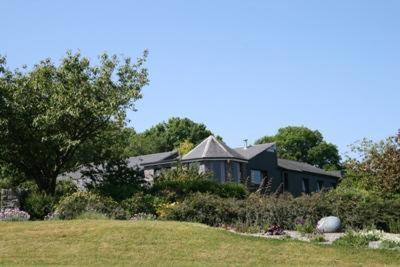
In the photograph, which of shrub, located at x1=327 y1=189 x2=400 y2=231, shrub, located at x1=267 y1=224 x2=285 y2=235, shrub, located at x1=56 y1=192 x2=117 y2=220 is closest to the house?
shrub, located at x1=56 y1=192 x2=117 y2=220

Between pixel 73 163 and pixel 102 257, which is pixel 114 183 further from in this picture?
pixel 102 257

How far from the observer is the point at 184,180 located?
2694cm

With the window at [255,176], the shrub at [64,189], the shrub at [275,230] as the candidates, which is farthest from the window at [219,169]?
the shrub at [275,230]

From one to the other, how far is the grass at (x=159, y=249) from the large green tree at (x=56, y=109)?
6760 mm

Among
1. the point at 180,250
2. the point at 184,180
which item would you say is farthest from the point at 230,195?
the point at 180,250

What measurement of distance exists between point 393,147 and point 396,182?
192cm

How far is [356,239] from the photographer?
53.6ft

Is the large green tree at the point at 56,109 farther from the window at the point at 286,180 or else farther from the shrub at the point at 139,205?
the window at the point at 286,180

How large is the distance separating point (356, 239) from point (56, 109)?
11.9 metres

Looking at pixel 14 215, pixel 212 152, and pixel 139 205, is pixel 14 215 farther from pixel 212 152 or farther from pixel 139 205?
pixel 212 152

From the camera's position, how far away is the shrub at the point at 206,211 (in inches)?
774

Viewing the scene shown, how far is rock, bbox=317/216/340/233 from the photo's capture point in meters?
18.3

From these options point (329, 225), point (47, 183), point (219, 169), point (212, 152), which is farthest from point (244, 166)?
Result: point (329, 225)

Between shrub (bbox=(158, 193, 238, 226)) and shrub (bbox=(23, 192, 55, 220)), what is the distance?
4.20 meters
